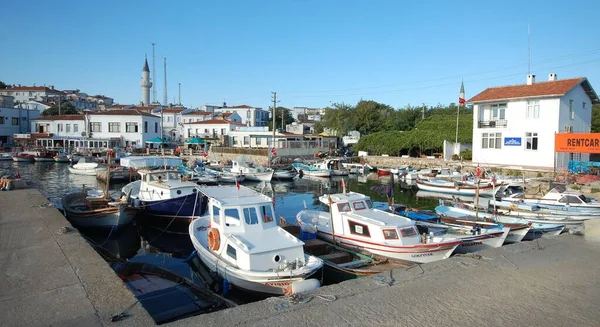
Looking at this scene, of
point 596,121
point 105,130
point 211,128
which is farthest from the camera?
point 211,128

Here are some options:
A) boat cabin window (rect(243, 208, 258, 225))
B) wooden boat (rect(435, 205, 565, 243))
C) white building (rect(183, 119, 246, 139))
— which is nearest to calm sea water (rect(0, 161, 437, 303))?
boat cabin window (rect(243, 208, 258, 225))

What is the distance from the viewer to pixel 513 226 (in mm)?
15453

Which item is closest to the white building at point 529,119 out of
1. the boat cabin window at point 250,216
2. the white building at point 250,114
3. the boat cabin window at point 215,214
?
the boat cabin window at point 250,216

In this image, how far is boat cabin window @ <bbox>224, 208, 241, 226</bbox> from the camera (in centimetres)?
1270

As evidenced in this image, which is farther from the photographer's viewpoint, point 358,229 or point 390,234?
point 358,229

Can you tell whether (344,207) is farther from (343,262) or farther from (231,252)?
(231,252)

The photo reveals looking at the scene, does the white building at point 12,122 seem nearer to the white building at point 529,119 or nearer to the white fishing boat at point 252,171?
the white fishing boat at point 252,171

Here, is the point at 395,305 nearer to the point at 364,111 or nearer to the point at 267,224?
the point at 267,224

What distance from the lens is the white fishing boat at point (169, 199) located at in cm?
1947

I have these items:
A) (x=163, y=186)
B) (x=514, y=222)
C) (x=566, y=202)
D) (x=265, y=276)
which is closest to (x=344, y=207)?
(x=265, y=276)

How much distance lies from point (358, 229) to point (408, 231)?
1729mm

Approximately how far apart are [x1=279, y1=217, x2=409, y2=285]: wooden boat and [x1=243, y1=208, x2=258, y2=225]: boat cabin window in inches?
79.7

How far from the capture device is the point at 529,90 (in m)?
A: 37.5

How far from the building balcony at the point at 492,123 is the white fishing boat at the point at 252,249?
107 ft
